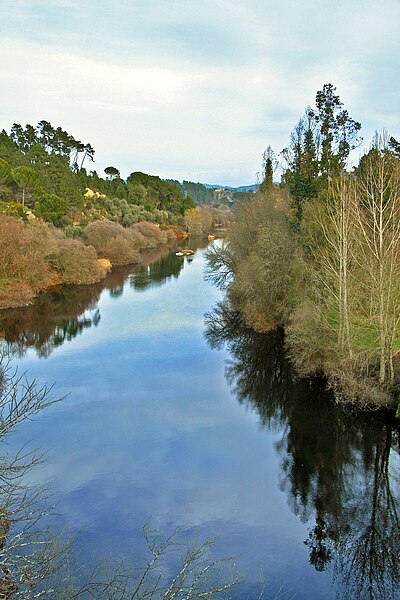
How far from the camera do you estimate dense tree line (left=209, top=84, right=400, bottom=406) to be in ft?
56.5

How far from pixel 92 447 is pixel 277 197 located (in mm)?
24372

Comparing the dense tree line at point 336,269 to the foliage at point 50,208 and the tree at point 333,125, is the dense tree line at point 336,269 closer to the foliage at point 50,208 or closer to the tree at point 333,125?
the tree at point 333,125

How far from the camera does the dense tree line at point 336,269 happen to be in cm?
1723

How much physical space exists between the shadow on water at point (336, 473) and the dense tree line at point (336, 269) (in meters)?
1.10

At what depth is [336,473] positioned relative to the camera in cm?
1412

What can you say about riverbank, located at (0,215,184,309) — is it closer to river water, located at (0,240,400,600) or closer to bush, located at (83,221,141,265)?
bush, located at (83,221,141,265)

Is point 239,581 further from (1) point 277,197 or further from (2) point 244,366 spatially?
(1) point 277,197

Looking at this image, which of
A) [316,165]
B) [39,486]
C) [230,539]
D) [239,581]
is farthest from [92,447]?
[316,165]

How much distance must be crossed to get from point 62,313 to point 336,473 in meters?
21.9

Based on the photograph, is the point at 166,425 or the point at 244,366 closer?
the point at 166,425

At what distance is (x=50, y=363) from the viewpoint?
74.4 feet

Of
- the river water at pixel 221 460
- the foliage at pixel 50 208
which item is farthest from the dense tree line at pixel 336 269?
the foliage at pixel 50 208

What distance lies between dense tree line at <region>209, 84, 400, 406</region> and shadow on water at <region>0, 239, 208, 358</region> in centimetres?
1028

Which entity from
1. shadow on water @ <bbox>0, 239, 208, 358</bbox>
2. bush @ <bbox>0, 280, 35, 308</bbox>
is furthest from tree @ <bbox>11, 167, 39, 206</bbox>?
bush @ <bbox>0, 280, 35, 308</bbox>
